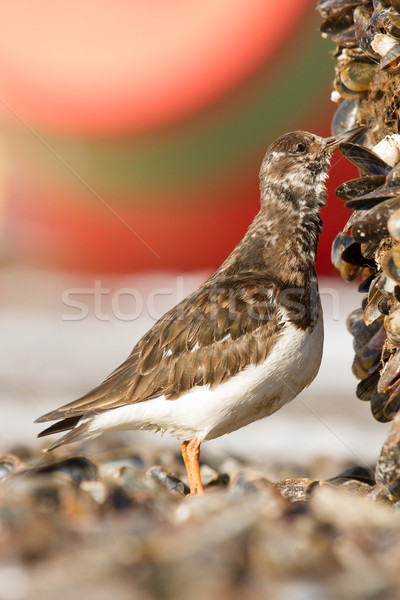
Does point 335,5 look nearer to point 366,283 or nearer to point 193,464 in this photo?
point 366,283

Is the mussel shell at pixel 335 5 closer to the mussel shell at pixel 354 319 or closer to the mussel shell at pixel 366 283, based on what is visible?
the mussel shell at pixel 366 283

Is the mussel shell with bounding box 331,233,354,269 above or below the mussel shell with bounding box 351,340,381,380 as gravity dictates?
above

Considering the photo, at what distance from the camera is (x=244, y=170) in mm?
9078

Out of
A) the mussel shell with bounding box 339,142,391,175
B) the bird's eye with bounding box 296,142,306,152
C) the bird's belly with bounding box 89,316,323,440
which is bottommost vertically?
the bird's belly with bounding box 89,316,323,440

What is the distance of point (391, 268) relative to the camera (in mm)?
2432

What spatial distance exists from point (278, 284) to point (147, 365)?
767mm

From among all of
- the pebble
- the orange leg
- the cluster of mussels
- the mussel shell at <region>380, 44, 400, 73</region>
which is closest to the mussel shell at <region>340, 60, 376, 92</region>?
the cluster of mussels

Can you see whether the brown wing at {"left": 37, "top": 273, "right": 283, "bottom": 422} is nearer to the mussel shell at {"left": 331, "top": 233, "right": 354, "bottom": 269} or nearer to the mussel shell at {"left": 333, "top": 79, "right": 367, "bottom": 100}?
the mussel shell at {"left": 331, "top": 233, "right": 354, "bottom": 269}

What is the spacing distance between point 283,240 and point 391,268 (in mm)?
1219

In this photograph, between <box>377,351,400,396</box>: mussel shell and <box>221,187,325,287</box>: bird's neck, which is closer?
<box>377,351,400,396</box>: mussel shell

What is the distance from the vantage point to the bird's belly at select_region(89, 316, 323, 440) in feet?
10.6

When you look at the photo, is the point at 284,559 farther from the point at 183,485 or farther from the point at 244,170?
the point at 244,170

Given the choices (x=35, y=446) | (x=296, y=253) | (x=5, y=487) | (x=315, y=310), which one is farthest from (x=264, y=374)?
(x=35, y=446)

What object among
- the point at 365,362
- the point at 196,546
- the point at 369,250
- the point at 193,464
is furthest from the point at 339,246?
the point at 196,546
